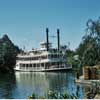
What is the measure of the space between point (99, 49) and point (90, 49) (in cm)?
93

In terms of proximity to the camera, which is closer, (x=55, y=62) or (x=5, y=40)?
(x=55, y=62)

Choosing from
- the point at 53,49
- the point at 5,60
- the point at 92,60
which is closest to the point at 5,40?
the point at 5,60

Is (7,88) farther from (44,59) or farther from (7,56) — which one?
(7,56)

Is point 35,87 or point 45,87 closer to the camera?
point 45,87

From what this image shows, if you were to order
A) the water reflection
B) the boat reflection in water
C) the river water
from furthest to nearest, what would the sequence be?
the water reflection, the river water, the boat reflection in water

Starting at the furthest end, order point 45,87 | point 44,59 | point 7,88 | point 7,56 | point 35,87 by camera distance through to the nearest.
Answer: point 7,56 < point 44,59 < point 35,87 < point 45,87 < point 7,88

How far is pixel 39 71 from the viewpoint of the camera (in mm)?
84812

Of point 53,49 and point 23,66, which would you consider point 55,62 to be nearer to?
point 53,49

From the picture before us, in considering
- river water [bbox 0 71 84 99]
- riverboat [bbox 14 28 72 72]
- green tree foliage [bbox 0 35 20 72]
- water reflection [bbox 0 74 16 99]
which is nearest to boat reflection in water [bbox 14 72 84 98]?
river water [bbox 0 71 84 99]

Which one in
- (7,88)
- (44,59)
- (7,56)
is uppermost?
(7,56)

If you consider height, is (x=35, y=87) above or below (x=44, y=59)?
below

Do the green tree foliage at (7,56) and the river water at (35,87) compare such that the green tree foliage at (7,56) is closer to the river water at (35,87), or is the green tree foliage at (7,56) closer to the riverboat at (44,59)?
the riverboat at (44,59)

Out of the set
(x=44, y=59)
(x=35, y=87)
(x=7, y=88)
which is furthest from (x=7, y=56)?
(x=7, y=88)

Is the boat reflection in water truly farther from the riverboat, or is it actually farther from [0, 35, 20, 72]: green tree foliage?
[0, 35, 20, 72]: green tree foliage
